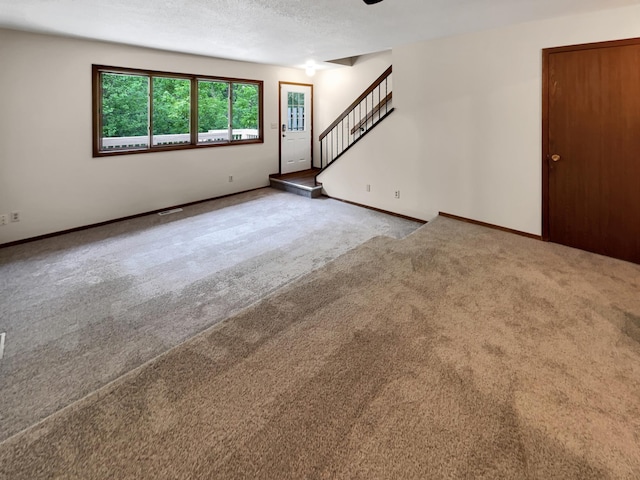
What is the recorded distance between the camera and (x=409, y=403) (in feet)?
5.62

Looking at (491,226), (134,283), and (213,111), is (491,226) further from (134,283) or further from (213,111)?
(213,111)

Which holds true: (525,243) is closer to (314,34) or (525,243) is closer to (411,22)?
(411,22)

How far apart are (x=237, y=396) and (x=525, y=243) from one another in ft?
12.0

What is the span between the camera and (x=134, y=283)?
3467 mm

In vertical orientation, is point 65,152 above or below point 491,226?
above

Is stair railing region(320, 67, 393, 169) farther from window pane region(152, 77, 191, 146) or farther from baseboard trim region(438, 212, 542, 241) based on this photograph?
window pane region(152, 77, 191, 146)

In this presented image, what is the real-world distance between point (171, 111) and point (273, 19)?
301 cm

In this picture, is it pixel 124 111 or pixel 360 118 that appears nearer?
pixel 124 111

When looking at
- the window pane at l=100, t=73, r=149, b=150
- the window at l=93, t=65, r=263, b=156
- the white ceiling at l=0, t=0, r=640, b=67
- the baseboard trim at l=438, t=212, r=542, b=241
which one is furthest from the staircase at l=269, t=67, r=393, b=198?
the window pane at l=100, t=73, r=149, b=150

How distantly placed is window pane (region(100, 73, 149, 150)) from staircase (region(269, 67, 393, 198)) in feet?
8.97

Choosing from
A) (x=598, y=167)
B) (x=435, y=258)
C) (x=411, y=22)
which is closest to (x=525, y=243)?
(x=598, y=167)

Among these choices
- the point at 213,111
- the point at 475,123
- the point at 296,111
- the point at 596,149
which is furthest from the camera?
the point at 296,111

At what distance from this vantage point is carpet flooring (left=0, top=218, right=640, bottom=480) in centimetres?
140

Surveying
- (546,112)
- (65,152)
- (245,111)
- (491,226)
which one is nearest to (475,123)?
(546,112)
